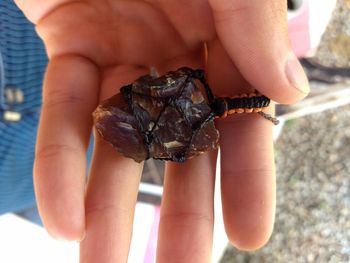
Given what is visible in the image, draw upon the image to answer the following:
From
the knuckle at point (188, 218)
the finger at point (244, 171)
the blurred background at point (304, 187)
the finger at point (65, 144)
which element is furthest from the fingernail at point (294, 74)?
the blurred background at point (304, 187)

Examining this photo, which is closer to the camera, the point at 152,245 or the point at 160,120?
the point at 160,120

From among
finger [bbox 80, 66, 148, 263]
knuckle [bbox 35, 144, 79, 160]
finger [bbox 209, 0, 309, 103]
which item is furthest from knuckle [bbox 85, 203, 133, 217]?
finger [bbox 209, 0, 309, 103]

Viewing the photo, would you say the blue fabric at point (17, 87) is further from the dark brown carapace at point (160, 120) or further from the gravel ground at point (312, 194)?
the gravel ground at point (312, 194)

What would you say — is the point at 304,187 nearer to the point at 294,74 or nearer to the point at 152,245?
the point at 152,245

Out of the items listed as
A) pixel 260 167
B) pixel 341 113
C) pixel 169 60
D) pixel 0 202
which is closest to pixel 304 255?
pixel 341 113

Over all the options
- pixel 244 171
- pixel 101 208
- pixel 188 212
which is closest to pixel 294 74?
pixel 244 171

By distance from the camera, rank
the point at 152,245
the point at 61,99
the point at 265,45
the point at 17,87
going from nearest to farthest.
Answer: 1. the point at 265,45
2. the point at 61,99
3. the point at 17,87
4. the point at 152,245
